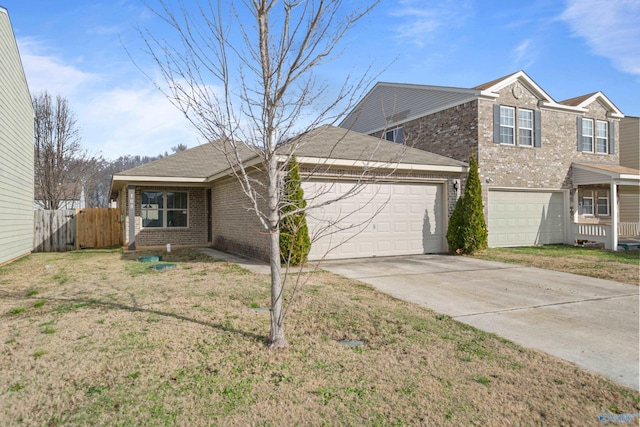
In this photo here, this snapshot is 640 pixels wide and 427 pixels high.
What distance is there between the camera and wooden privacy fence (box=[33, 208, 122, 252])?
53.1 feet

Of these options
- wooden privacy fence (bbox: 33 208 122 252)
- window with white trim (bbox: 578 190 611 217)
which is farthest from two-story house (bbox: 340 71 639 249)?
wooden privacy fence (bbox: 33 208 122 252)

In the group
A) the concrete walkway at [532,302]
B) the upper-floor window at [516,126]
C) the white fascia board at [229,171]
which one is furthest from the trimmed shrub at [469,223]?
the white fascia board at [229,171]

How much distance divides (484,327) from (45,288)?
760cm

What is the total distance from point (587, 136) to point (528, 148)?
368 cm

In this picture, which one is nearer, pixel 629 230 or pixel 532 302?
pixel 532 302

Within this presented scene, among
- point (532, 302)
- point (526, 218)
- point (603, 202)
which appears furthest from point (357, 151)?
point (603, 202)

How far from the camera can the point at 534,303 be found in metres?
6.37

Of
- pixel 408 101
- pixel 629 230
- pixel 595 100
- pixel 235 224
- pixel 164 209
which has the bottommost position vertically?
pixel 629 230

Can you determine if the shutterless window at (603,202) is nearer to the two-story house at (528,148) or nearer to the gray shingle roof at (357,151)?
the two-story house at (528,148)

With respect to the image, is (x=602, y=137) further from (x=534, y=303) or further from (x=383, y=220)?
(x=534, y=303)

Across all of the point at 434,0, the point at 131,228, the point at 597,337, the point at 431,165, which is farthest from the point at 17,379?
the point at 131,228

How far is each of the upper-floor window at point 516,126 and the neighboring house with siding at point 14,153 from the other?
1508 cm

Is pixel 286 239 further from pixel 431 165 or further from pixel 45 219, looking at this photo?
pixel 45 219

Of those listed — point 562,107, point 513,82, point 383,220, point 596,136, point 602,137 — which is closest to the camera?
point 383,220
